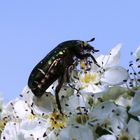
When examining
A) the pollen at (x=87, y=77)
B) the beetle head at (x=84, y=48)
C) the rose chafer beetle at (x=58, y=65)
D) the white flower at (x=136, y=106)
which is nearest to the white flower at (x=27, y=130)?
the rose chafer beetle at (x=58, y=65)

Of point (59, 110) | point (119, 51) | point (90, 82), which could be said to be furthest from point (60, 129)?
point (119, 51)

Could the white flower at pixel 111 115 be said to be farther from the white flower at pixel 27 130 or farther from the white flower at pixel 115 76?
the white flower at pixel 27 130

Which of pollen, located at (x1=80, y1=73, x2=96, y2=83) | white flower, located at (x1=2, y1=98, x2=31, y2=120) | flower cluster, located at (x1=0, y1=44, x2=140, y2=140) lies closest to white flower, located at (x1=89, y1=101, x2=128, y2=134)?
flower cluster, located at (x1=0, y1=44, x2=140, y2=140)

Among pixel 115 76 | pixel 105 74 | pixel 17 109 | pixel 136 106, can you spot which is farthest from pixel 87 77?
pixel 17 109

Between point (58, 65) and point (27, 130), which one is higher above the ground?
point (58, 65)

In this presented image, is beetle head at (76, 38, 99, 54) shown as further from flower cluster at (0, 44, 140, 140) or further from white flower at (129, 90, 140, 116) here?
white flower at (129, 90, 140, 116)

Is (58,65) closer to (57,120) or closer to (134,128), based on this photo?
(57,120)
